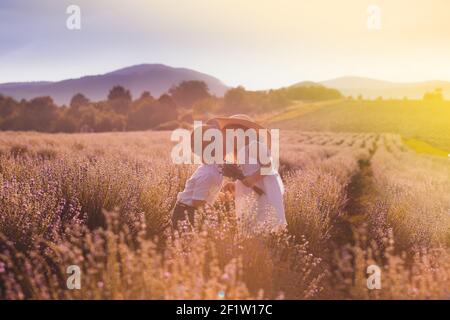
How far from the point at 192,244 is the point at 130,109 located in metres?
44.0

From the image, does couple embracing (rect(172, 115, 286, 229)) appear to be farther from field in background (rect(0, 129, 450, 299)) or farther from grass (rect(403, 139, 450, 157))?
grass (rect(403, 139, 450, 157))

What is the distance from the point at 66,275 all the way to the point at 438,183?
6.64 metres

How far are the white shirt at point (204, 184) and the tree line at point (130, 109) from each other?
24.1m

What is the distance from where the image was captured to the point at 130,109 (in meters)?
46.2

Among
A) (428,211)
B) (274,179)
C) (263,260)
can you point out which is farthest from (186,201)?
(428,211)

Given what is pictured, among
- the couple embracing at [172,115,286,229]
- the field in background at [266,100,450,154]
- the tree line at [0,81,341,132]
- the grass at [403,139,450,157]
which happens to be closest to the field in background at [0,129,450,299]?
the couple embracing at [172,115,286,229]

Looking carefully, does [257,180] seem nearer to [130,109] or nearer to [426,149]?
[426,149]

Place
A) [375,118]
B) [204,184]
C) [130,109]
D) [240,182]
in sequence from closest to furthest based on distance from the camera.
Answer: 1. [204,184]
2. [240,182]
3. [375,118]
4. [130,109]

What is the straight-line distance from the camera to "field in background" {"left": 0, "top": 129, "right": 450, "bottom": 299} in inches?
118

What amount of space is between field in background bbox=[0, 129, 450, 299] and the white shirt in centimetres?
23

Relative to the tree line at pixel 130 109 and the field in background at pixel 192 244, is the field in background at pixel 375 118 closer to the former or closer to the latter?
the tree line at pixel 130 109

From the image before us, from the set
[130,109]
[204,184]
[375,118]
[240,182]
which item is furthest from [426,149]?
[130,109]

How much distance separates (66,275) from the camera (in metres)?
3.36
